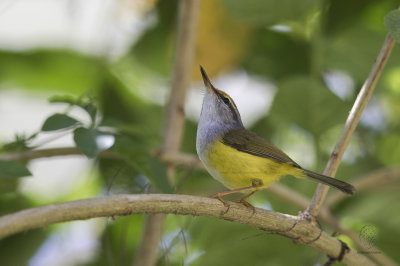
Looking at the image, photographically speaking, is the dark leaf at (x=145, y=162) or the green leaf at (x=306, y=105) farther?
the green leaf at (x=306, y=105)

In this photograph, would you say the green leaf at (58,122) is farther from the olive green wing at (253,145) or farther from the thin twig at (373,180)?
the thin twig at (373,180)

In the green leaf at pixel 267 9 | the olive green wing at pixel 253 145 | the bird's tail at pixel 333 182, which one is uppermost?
the green leaf at pixel 267 9

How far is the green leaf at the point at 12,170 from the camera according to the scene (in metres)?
1.90

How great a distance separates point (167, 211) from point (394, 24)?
110 centimetres

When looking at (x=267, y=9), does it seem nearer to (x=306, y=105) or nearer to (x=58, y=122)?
(x=306, y=105)

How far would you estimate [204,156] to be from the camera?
272 centimetres

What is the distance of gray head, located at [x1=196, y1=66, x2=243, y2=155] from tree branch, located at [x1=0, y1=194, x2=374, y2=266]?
43.6 inches

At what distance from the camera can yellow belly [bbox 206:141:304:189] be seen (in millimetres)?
2641

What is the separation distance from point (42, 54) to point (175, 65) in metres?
1.51

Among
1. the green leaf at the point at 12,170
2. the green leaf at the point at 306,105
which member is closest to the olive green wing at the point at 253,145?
the green leaf at the point at 306,105

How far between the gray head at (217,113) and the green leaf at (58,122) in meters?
0.98

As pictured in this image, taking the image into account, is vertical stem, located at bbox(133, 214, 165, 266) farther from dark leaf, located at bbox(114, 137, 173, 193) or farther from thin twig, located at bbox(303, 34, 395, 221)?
thin twig, located at bbox(303, 34, 395, 221)

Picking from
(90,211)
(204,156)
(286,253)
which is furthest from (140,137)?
(90,211)

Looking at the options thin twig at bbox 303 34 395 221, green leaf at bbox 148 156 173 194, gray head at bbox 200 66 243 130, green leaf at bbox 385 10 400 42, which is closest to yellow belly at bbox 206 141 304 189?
green leaf at bbox 148 156 173 194
